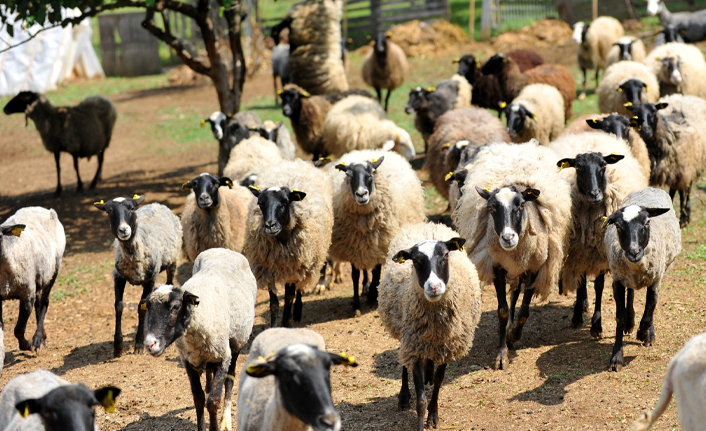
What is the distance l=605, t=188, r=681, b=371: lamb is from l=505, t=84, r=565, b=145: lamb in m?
4.91

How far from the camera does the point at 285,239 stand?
8.37m

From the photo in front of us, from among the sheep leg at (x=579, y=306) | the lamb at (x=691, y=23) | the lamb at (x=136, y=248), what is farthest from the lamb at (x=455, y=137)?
the lamb at (x=691, y=23)

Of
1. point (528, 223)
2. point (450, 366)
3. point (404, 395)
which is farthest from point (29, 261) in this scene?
point (528, 223)

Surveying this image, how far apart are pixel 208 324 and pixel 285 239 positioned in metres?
2.52

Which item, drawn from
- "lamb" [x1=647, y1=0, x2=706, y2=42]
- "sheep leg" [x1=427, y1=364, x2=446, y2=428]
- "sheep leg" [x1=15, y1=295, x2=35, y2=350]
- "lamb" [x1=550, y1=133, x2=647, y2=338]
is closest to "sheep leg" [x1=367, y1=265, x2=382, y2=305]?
"lamb" [x1=550, y1=133, x2=647, y2=338]

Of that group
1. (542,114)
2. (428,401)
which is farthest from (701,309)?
(542,114)

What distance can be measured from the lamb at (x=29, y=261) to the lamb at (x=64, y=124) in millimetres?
5895

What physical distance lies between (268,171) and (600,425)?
5.06 meters

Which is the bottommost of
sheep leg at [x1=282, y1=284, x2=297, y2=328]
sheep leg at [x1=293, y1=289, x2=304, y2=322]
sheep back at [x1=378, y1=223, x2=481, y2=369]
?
sheep leg at [x1=293, y1=289, x2=304, y2=322]

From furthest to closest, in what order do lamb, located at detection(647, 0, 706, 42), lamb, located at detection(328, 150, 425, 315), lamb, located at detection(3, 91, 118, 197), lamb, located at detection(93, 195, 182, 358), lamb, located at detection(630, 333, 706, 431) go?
1. lamb, located at detection(647, 0, 706, 42)
2. lamb, located at detection(3, 91, 118, 197)
3. lamb, located at detection(328, 150, 425, 315)
4. lamb, located at detection(93, 195, 182, 358)
5. lamb, located at detection(630, 333, 706, 431)

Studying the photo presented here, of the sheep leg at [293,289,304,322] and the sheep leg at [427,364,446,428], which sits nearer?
the sheep leg at [427,364,446,428]

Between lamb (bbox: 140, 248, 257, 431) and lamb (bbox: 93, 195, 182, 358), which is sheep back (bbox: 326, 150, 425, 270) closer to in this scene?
lamb (bbox: 93, 195, 182, 358)

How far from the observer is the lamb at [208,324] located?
18.5 feet

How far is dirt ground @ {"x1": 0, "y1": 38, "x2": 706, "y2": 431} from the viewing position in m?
6.24
